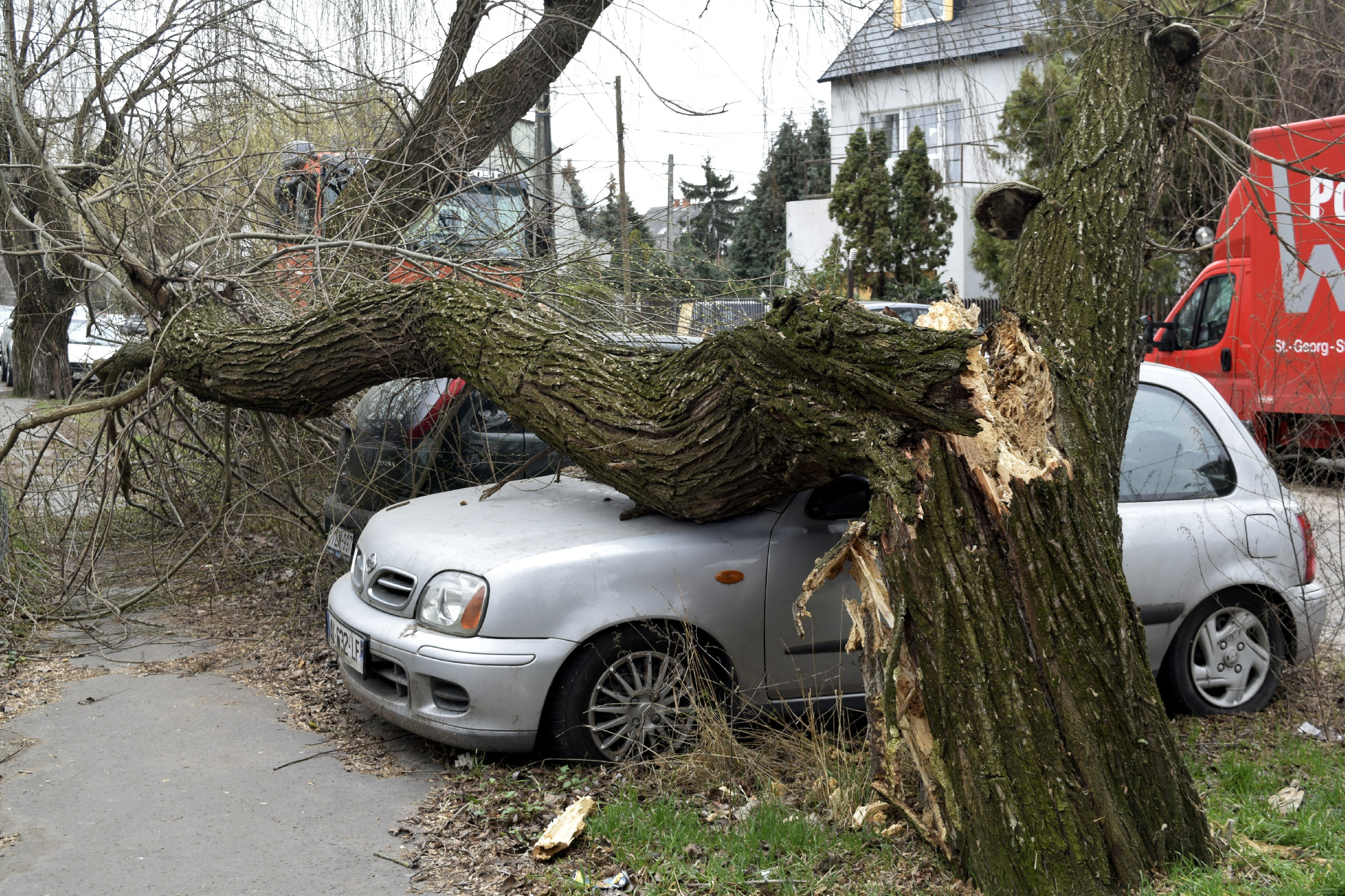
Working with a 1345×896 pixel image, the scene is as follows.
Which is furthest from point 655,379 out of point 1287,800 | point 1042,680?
point 1287,800

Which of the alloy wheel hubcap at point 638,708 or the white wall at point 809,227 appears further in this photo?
the white wall at point 809,227

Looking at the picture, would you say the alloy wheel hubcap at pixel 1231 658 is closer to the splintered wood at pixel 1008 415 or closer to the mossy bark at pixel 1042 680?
the mossy bark at pixel 1042 680

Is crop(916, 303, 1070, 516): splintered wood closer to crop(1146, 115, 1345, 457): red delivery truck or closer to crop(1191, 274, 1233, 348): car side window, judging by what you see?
crop(1146, 115, 1345, 457): red delivery truck

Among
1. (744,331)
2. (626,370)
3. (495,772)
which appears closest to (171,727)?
(495,772)

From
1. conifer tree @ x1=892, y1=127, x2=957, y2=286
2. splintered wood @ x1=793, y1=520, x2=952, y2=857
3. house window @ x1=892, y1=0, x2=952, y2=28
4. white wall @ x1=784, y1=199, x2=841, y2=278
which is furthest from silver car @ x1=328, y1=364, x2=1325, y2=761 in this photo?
white wall @ x1=784, y1=199, x2=841, y2=278

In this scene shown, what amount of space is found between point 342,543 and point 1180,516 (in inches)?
168

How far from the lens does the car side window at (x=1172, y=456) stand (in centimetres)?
490

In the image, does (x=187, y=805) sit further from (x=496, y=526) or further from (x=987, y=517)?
(x=987, y=517)

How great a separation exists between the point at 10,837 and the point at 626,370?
2.85 metres

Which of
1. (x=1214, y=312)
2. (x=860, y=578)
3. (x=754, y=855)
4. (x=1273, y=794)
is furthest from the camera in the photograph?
(x=1214, y=312)

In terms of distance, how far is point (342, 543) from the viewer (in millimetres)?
6043

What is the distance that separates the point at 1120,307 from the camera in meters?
4.34

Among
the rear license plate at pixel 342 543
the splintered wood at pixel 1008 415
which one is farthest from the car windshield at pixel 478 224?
the splintered wood at pixel 1008 415

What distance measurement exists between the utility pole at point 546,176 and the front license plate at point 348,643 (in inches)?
115
